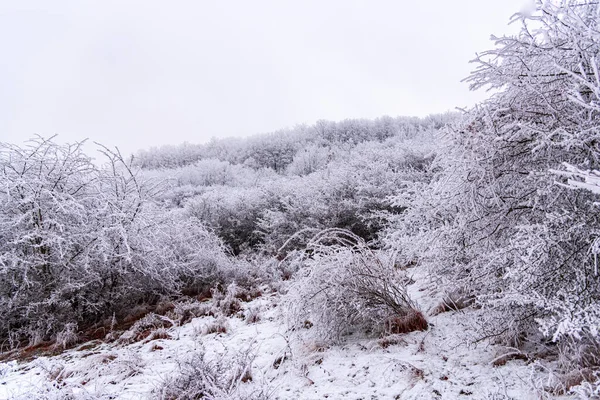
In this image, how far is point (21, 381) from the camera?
135 inches

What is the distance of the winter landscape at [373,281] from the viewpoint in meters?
2.28

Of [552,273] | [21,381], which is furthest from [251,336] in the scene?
[552,273]

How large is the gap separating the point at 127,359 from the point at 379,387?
240 cm

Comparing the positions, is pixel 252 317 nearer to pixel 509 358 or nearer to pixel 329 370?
pixel 329 370

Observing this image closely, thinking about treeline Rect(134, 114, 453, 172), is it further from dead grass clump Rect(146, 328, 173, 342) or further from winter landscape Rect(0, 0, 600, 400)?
dead grass clump Rect(146, 328, 173, 342)

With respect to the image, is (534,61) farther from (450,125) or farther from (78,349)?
(78,349)

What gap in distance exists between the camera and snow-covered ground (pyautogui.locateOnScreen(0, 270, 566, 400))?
8.14 feet

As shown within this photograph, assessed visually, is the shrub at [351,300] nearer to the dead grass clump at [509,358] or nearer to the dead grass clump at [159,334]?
the dead grass clump at [509,358]

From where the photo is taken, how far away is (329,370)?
9.99 feet

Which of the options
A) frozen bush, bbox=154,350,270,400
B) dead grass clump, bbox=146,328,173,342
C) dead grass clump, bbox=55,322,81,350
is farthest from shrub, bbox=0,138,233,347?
frozen bush, bbox=154,350,270,400

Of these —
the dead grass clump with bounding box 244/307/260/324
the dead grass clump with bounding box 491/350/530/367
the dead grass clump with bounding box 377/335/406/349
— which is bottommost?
the dead grass clump with bounding box 244/307/260/324

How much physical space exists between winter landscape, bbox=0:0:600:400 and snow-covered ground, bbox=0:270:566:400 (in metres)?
0.02

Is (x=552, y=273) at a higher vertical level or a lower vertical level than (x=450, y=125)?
lower

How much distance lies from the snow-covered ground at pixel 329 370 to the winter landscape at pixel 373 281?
2cm
